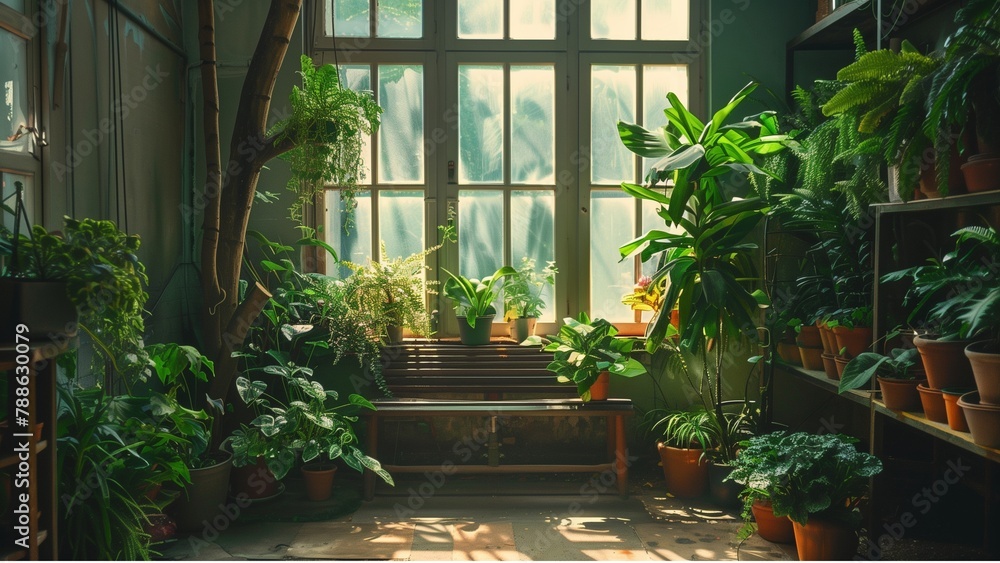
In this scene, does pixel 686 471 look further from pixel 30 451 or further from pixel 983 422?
pixel 30 451

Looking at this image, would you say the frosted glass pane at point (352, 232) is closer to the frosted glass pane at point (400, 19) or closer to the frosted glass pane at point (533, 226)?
the frosted glass pane at point (533, 226)

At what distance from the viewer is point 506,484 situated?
4168 millimetres

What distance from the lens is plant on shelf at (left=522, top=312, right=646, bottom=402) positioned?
13.0 ft

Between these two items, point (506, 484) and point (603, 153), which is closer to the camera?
point (506, 484)

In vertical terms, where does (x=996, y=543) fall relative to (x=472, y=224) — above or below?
below

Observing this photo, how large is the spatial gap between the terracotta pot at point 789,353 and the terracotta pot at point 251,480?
8.87 ft

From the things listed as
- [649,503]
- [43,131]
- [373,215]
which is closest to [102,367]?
[43,131]

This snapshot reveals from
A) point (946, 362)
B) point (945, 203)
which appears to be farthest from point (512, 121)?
point (946, 362)

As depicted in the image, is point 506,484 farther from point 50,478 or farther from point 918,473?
point 50,478

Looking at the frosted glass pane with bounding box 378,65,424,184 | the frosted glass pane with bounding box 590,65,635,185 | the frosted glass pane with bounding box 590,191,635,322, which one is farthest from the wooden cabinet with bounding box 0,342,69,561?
the frosted glass pane with bounding box 590,65,635,185

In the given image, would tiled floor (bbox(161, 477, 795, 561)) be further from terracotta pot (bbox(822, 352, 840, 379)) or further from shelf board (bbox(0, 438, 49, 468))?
shelf board (bbox(0, 438, 49, 468))

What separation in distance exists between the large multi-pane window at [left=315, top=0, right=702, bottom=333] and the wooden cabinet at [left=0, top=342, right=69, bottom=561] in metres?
2.44

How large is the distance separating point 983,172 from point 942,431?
0.89 metres

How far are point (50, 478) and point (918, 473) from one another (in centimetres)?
344
